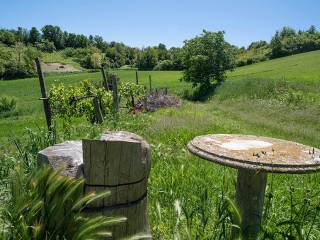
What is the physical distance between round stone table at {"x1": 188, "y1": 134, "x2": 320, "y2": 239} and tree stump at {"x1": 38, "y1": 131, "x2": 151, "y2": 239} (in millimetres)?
796

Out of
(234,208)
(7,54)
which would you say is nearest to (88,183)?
(234,208)

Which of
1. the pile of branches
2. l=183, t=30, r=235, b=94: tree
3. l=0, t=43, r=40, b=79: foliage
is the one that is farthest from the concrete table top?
l=0, t=43, r=40, b=79: foliage

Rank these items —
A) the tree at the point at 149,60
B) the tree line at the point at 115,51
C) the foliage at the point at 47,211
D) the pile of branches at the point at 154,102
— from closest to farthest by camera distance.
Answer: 1. the foliage at the point at 47,211
2. the pile of branches at the point at 154,102
3. the tree line at the point at 115,51
4. the tree at the point at 149,60

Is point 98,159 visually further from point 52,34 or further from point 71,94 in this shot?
point 52,34

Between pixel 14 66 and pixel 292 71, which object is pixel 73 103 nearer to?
pixel 292 71

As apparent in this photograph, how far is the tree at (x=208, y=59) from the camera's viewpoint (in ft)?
109

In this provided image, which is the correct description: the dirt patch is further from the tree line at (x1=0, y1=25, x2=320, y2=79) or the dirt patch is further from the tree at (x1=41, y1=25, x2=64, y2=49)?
the tree at (x1=41, y1=25, x2=64, y2=49)

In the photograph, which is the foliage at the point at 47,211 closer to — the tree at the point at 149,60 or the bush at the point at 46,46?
the tree at the point at 149,60

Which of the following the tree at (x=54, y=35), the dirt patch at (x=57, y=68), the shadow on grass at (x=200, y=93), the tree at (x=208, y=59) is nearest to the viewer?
the shadow on grass at (x=200, y=93)

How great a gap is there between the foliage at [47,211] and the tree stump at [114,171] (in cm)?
35

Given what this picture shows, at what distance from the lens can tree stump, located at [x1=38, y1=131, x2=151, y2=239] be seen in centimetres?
266

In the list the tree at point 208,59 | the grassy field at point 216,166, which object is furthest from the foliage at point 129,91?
the tree at point 208,59

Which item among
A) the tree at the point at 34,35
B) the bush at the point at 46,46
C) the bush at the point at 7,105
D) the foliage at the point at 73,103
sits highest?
the tree at the point at 34,35

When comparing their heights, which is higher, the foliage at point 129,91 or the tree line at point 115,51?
the tree line at point 115,51
